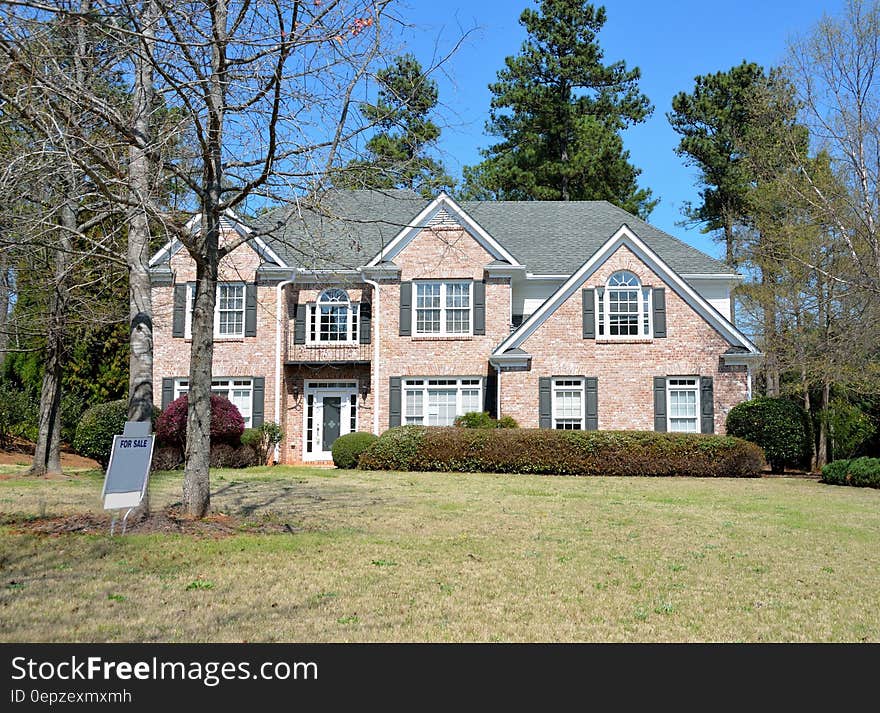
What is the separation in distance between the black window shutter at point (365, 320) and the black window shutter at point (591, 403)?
6.73 m

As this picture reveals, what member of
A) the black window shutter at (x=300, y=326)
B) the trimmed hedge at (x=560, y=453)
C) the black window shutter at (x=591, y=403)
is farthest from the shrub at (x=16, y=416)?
the black window shutter at (x=591, y=403)

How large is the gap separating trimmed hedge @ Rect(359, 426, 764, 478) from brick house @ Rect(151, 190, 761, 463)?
2226 mm

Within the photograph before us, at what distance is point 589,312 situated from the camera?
2381 cm

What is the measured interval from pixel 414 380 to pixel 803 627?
1875 centimetres

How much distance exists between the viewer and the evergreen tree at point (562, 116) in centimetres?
4081

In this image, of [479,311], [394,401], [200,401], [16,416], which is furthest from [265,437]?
[200,401]

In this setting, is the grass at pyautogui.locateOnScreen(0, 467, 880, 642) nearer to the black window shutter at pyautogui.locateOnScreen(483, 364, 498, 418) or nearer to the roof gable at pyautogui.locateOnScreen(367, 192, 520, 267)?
the black window shutter at pyautogui.locateOnScreen(483, 364, 498, 418)

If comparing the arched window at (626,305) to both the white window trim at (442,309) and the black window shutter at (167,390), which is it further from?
the black window shutter at (167,390)

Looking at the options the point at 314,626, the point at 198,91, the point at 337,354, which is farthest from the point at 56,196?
the point at 337,354

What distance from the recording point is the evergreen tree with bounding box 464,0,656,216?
4081cm

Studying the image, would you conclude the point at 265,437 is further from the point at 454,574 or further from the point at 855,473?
the point at 454,574

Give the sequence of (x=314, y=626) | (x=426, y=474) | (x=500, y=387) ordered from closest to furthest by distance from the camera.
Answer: (x=314, y=626), (x=426, y=474), (x=500, y=387)

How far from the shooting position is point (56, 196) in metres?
12.3
